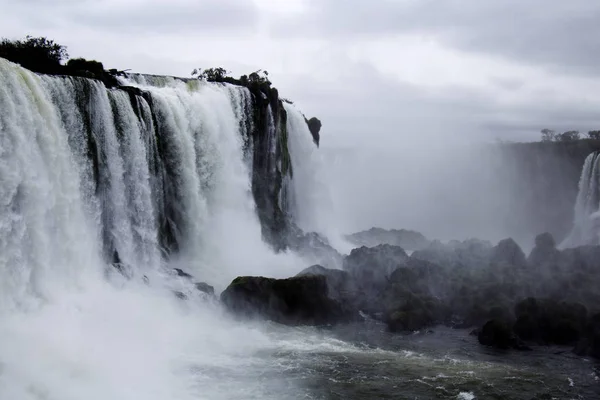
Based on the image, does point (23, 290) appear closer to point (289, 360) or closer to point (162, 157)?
point (289, 360)

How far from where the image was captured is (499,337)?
778 inches

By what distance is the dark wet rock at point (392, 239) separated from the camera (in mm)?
41000

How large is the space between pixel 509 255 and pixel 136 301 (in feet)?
57.6

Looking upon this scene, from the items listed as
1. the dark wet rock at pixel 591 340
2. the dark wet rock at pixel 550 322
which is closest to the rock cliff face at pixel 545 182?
the dark wet rock at pixel 550 322

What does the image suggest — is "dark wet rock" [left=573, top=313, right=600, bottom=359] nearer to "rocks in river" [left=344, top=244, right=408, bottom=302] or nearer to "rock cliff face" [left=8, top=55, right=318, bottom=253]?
"rocks in river" [left=344, top=244, right=408, bottom=302]

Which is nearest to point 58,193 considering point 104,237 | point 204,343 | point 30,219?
point 30,219

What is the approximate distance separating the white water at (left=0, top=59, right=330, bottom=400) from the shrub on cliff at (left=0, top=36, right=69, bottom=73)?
9.92ft

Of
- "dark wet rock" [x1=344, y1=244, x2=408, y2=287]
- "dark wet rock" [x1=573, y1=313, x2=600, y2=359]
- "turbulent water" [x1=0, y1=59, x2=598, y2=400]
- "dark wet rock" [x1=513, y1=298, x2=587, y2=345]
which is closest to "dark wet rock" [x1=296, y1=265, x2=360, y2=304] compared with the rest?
"dark wet rock" [x1=344, y1=244, x2=408, y2=287]

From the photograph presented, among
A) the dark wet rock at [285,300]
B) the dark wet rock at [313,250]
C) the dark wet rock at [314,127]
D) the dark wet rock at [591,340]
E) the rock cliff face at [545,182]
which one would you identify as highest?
the dark wet rock at [314,127]

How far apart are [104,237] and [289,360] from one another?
22.6 feet

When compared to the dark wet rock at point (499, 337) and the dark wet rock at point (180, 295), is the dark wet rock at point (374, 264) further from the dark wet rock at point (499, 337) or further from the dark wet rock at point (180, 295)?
the dark wet rock at point (180, 295)

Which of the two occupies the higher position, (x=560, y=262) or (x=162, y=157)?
(x=162, y=157)

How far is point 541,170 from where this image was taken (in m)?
52.3

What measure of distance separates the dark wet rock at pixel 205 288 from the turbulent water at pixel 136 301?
1.28 feet
